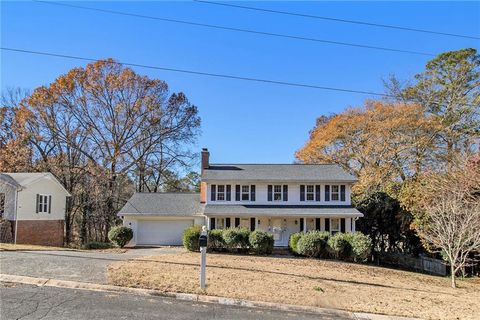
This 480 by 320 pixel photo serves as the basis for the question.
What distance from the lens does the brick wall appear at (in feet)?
99.0

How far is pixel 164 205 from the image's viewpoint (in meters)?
32.1

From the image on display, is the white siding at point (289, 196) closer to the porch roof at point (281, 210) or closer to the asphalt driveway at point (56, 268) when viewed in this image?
the porch roof at point (281, 210)

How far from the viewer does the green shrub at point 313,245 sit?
24.1 meters

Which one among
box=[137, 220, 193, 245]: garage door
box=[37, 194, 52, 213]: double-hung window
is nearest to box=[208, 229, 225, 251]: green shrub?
box=[137, 220, 193, 245]: garage door

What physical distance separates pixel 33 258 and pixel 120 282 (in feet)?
20.4

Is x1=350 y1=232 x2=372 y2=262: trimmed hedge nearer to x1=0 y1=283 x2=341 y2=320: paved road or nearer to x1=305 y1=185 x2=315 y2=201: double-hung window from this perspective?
x1=305 y1=185 x2=315 y2=201: double-hung window

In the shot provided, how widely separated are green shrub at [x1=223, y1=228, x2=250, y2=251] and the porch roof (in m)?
3.70

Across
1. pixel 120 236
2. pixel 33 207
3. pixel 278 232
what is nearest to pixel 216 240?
pixel 278 232

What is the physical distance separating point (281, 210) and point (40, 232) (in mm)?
19034

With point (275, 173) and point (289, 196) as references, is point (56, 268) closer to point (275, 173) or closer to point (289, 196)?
point (289, 196)

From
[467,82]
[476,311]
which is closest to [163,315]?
[476,311]

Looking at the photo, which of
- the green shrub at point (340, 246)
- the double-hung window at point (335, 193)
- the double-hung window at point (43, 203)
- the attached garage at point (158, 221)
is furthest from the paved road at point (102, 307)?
the double-hung window at point (43, 203)

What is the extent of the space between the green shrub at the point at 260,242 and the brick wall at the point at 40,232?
1767 centimetres

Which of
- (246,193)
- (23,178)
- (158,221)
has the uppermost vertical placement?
(23,178)
